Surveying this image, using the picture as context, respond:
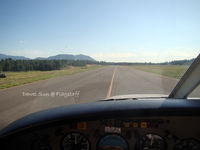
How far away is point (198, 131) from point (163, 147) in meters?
0.49

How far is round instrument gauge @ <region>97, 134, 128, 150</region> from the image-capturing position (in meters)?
1.99

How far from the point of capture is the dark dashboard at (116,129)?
1.83 meters

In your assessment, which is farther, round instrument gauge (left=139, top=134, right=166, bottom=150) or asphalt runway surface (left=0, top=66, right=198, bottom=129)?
asphalt runway surface (left=0, top=66, right=198, bottom=129)

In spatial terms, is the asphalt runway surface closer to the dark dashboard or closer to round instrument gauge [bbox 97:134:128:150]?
the dark dashboard

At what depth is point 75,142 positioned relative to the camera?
2.06m

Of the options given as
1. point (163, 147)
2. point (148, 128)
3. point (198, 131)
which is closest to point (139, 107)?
point (148, 128)

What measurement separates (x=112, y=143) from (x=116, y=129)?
0.66 feet

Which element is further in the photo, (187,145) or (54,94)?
(54,94)

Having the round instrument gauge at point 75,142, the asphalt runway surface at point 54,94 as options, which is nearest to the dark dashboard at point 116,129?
the round instrument gauge at point 75,142

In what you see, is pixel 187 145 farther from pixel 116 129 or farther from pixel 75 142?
pixel 75 142

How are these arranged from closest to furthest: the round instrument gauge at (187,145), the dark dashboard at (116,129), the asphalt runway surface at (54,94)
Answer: the dark dashboard at (116,129)
the round instrument gauge at (187,145)
the asphalt runway surface at (54,94)

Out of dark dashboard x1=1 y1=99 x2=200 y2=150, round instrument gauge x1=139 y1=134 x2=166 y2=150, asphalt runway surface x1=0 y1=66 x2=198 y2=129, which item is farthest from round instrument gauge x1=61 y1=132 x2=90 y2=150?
asphalt runway surface x1=0 y1=66 x2=198 y2=129

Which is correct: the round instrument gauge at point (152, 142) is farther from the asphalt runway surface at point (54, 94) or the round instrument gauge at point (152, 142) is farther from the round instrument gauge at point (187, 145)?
the asphalt runway surface at point (54, 94)

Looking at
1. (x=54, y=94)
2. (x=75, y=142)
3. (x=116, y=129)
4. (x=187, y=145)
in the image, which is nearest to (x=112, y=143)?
(x=116, y=129)
